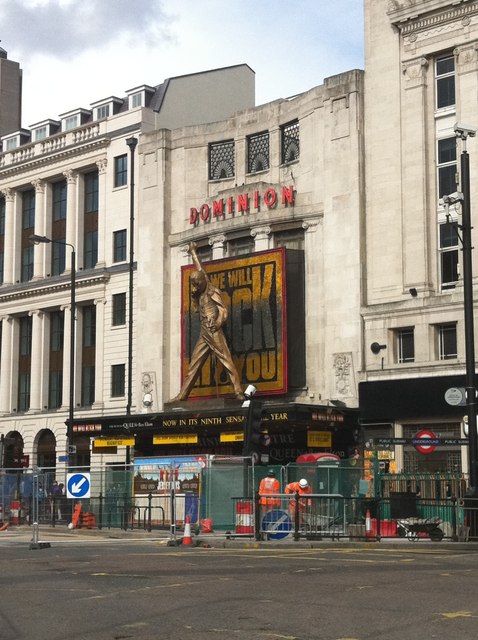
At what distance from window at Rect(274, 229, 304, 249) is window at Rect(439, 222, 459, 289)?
724 cm

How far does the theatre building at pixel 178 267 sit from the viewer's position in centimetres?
4603

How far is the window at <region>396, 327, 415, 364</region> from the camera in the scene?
4325 cm

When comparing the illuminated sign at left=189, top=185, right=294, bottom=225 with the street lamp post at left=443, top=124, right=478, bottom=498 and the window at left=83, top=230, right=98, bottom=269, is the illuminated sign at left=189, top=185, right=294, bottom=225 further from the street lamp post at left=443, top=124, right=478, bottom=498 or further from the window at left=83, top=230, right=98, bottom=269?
the street lamp post at left=443, top=124, right=478, bottom=498

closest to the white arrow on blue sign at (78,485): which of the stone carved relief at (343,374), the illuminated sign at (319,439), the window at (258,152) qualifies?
the illuminated sign at (319,439)

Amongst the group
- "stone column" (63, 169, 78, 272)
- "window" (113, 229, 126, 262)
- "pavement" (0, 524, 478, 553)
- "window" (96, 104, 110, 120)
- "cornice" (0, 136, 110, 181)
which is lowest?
"pavement" (0, 524, 478, 553)

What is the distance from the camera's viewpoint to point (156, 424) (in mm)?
49219

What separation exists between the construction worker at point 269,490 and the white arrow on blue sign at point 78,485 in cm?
469

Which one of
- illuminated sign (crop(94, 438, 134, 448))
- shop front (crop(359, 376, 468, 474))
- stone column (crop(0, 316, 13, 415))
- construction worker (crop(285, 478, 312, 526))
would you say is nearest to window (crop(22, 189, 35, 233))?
stone column (crop(0, 316, 13, 415))

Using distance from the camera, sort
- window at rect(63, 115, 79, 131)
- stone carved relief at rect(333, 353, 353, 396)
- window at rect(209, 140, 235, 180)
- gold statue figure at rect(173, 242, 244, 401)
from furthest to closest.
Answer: window at rect(63, 115, 79, 131), window at rect(209, 140, 235, 180), gold statue figure at rect(173, 242, 244, 401), stone carved relief at rect(333, 353, 353, 396)

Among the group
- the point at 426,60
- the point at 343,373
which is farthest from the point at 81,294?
the point at 426,60

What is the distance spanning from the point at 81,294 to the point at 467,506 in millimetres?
37021

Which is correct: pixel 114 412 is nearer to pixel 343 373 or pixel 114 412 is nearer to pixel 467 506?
pixel 343 373

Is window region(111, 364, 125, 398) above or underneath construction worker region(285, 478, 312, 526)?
above

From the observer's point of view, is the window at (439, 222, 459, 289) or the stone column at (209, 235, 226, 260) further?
the stone column at (209, 235, 226, 260)
